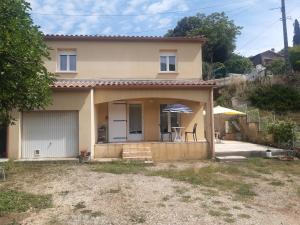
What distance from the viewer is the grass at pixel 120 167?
552 inches

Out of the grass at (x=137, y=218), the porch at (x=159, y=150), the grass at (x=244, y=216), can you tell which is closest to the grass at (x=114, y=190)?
the grass at (x=137, y=218)

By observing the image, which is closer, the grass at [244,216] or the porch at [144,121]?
the grass at [244,216]

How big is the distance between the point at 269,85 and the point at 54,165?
79.4 ft

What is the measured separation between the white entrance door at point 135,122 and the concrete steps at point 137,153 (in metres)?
3.09

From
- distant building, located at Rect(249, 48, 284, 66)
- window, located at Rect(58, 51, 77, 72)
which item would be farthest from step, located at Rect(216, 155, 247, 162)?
distant building, located at Rect(249, 48, 284, 66)

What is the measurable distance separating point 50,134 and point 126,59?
22.5ft

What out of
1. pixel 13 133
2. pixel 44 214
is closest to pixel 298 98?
pixel 13 133

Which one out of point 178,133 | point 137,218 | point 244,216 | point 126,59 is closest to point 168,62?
point 126,59

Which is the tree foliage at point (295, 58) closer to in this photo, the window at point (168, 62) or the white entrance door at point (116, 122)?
the window at point (168, 62)

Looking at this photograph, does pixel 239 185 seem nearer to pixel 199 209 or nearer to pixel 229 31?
pixel 199 209

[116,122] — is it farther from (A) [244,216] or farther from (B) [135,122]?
(A) [244,216]

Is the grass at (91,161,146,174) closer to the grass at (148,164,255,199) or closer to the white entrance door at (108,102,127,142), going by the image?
the grass at (148,164,255,199)

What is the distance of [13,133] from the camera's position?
16.5 meters

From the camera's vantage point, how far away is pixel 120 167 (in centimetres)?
1490
